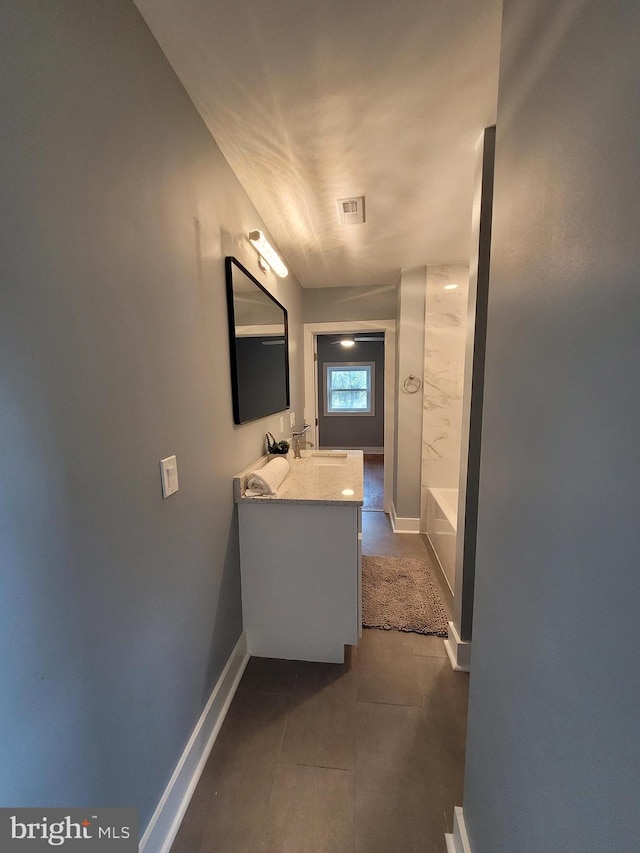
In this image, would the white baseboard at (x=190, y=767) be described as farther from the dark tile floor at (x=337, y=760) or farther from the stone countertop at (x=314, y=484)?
the stone countertop at (x=314, y=484)

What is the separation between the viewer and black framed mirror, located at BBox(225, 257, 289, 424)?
1.45 metres

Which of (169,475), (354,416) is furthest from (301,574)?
(354,416)

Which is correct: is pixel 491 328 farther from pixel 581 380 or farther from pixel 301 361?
pixel 301 361

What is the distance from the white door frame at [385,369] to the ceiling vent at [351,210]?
128 cm

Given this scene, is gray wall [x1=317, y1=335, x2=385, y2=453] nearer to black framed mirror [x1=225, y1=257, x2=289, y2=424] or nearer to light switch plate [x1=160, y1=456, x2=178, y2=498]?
black framed mirror [x1=225, y1=257, x2=289, y2=424]

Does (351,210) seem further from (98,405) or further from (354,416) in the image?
(354,416)

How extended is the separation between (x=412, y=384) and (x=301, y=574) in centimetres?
200

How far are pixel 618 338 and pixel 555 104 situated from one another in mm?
480

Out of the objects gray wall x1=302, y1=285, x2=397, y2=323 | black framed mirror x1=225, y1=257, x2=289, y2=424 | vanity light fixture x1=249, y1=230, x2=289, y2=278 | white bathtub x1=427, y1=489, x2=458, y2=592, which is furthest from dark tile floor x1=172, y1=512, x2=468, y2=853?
gray wall x1=302, y1=285, x2=397, y2=323

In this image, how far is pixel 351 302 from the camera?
314cm

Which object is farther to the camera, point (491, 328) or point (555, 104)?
point (491, 328)

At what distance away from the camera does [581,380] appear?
0.47m

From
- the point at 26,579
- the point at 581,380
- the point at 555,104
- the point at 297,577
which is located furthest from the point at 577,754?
the point at 297,577

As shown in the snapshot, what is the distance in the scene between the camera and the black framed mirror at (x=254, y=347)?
1.45 meters
